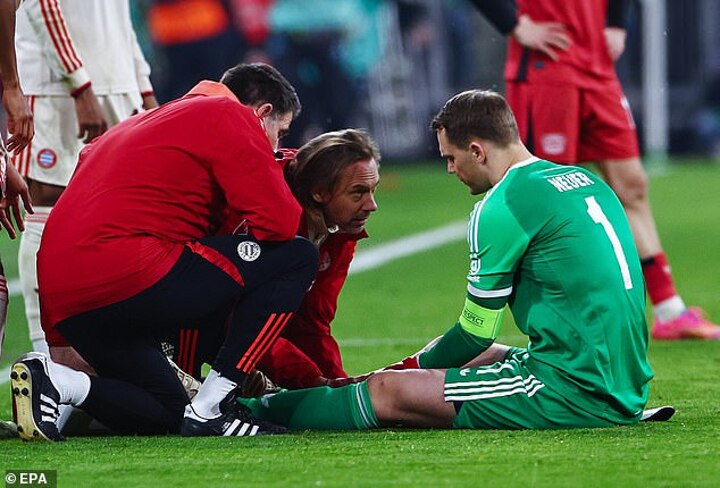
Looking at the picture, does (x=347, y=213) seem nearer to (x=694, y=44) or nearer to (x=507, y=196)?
(x=507, y=196)

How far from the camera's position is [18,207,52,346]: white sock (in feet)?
20.5

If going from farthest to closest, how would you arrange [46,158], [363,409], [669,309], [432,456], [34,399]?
[669,309]
[46,158]
[363,409]
[34,399]
[432,456]

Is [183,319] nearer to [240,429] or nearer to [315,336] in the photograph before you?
[240,429]

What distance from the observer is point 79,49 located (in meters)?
6.45

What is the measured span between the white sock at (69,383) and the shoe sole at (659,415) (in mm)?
1701

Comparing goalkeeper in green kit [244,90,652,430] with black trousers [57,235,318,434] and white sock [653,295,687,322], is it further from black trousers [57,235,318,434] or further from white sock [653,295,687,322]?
white sock [653,295,687,322]

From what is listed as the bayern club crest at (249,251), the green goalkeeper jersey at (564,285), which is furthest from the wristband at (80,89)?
the green goalkeeper jersey at (564,285)

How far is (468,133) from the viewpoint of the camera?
187 inches

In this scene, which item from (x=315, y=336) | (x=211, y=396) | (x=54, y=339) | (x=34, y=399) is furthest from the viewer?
(x=315, y=336)

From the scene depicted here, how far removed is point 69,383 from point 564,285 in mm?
1496

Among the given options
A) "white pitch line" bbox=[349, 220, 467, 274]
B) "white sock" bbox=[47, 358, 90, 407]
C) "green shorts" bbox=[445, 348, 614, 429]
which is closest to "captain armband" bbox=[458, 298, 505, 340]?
"green shorts" bbox=[445, 348, 614, 429]

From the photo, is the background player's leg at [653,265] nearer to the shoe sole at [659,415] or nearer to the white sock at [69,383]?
the shoe sole at [659,415]

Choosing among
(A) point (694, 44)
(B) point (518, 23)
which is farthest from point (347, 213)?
(A) point (694, 44)

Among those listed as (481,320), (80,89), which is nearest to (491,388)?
(481,320)
